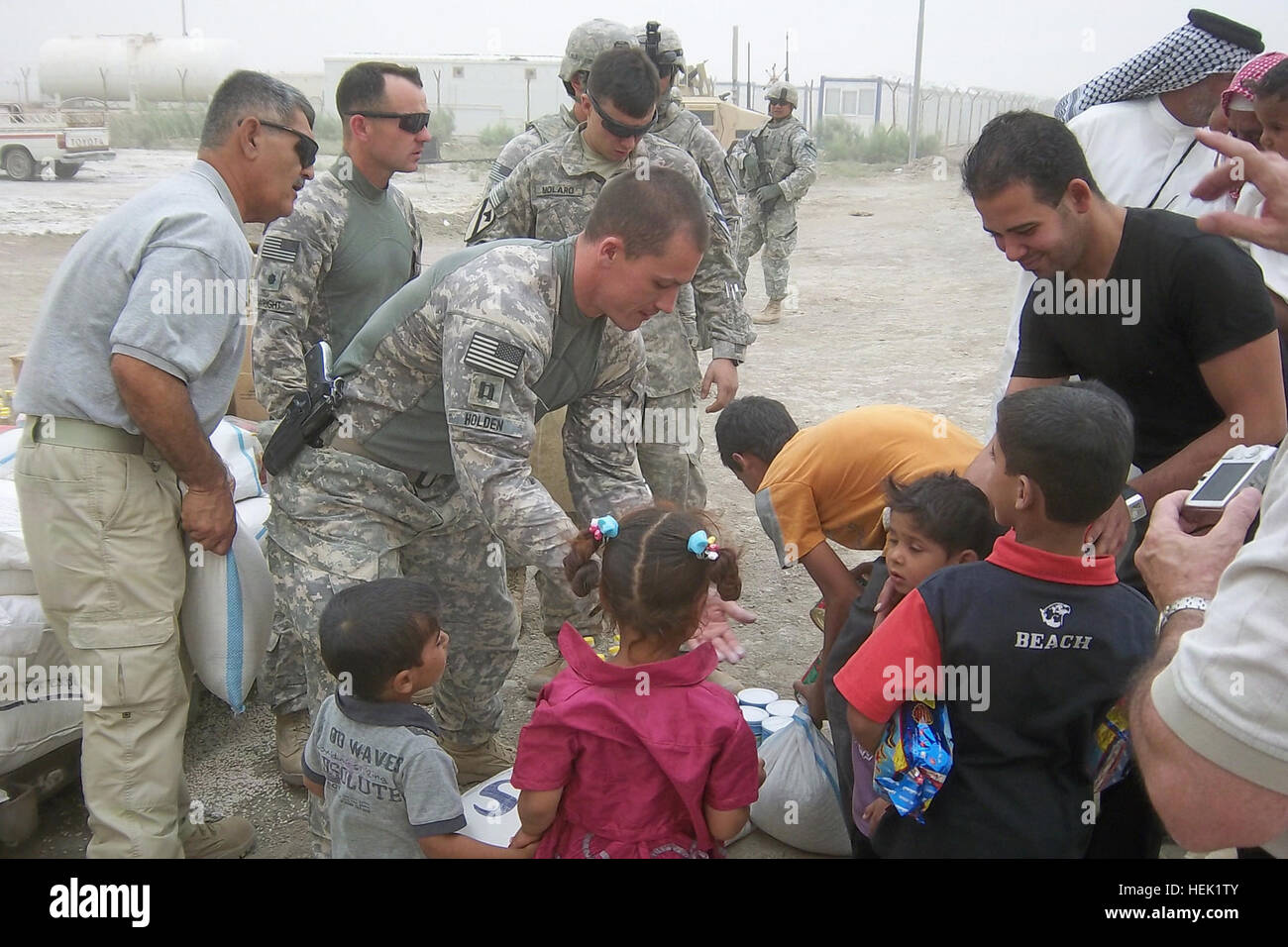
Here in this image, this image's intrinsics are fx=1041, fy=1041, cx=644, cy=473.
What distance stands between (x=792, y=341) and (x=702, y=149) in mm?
5128

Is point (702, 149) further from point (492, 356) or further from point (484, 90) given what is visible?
point (484, 90)

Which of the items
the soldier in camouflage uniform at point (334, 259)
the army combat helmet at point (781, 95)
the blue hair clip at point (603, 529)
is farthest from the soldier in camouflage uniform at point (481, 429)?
the army combat helmet at point (781, 95)

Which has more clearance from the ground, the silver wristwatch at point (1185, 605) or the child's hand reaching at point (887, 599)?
the silver wristwatch at point (1185, 605)

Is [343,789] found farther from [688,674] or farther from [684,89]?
[684,89]

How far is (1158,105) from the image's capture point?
11.5ft

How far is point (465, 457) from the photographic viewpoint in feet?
8.32

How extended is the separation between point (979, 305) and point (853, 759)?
9.65 m

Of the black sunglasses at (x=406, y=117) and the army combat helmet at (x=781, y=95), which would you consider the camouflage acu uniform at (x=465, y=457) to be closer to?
the black sunglasses at (x=406, y=117)

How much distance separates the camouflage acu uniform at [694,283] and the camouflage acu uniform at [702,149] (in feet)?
0.62

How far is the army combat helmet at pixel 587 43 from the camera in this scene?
4781 mm

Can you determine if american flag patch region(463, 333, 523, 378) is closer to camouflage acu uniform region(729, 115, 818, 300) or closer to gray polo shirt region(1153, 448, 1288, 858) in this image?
gray polo shirt region(1153, 448, 1288, 858)

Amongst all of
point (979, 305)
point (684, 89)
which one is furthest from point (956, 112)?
point (979, 305)

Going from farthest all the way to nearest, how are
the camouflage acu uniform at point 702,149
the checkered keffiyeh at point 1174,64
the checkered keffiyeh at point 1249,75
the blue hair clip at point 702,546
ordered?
the camouflage acu uniform at point 702,149 → the checkered keffiyeh at point 1174,64 → the checkered keffiyeh at point 1249,75 → the blue hair clip at point 702,546

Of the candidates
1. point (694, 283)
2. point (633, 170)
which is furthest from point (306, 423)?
point (694, 283)
